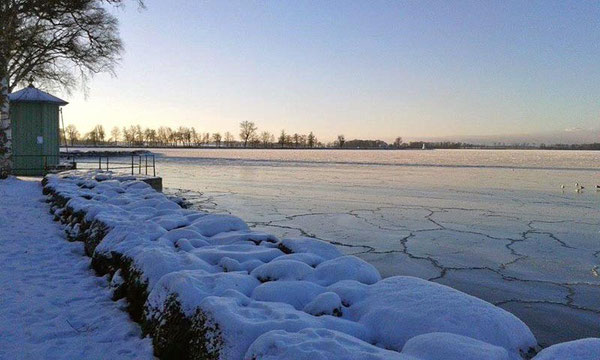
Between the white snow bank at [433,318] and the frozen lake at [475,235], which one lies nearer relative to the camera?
the white snow bank at [433,318]

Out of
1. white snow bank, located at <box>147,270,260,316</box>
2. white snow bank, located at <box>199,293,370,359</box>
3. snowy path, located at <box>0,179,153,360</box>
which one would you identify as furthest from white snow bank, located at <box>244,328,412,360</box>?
snowy path, located at <box>0,179,153,360</box>

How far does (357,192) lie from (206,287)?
12.8 meters

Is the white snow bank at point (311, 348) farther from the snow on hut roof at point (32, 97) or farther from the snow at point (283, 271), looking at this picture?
the snow on hut roof at point (32, 97)

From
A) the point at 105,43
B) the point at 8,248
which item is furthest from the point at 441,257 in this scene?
→ the point at 105,43

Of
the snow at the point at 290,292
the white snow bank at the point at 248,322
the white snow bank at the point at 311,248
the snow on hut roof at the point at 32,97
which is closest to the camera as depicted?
the white snow bank at the point at 248,322

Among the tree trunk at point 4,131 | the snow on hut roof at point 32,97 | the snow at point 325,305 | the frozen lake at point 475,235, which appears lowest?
the frozen lake at point 475,235

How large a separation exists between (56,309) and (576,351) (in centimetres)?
401

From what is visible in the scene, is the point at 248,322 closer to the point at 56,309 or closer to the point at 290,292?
the point at 290,292

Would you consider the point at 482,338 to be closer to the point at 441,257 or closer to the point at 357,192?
the point at 441,257

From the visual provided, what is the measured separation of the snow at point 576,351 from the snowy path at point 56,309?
8.33ft

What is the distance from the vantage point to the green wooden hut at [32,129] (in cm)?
1778

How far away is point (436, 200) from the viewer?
13.6 meters

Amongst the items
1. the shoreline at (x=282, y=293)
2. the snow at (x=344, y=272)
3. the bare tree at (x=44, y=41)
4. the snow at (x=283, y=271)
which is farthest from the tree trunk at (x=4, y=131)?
the snow at (x=344, y=272)

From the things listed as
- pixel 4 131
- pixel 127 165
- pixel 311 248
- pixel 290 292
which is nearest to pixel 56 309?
pixel 290 292
